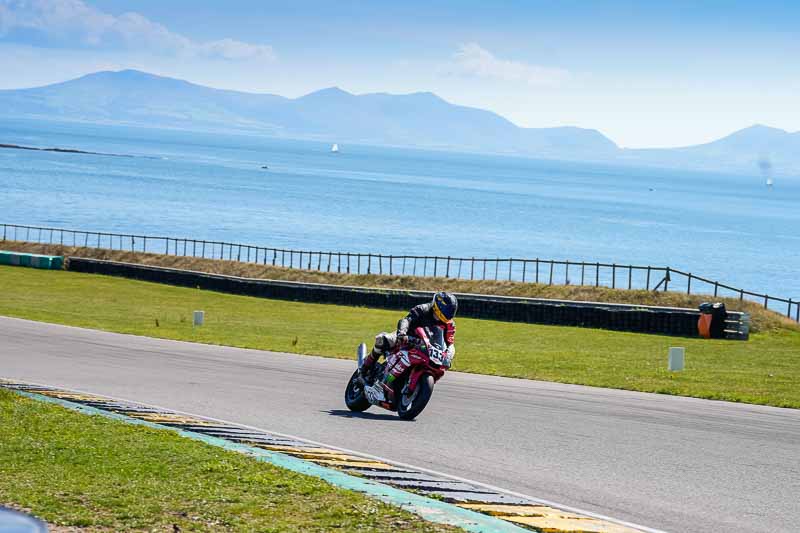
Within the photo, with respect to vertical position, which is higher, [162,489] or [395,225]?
[395,225]

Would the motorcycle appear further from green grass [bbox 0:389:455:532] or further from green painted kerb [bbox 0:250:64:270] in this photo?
green painted kerb [bbox 0:250:64:270]

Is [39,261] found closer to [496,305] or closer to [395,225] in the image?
[496,305]

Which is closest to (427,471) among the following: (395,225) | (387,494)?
(387,494)

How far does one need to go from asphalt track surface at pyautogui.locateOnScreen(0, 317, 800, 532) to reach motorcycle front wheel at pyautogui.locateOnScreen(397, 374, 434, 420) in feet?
0.68

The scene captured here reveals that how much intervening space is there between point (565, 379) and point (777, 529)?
1290cm

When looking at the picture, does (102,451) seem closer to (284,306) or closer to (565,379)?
(565,379)

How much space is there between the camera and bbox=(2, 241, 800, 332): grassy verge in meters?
41.6

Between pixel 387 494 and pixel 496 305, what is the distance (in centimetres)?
3324

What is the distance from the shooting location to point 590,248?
13088 cm

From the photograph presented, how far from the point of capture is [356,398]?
16.2 metres

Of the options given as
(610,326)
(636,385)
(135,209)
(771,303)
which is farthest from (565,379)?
(135,209)

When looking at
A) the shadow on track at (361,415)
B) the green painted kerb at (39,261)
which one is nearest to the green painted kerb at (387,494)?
the shadow on track at (361,415)

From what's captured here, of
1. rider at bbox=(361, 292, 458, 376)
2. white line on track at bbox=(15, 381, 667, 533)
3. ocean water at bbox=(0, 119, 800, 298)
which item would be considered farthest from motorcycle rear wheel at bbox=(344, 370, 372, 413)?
ocean water at bbox=(0, 119, 800, 298)

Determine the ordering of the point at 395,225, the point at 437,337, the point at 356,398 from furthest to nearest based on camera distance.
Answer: the point at 395,225, the point at 356,398, the point at 437,337
